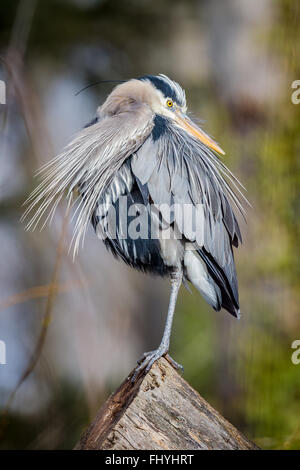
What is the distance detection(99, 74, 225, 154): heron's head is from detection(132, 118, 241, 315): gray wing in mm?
84

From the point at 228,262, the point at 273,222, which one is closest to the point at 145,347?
the point at 273,222

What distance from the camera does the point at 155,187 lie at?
6.33 ft

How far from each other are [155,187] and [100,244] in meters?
1.83

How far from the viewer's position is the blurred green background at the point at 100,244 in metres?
2.44

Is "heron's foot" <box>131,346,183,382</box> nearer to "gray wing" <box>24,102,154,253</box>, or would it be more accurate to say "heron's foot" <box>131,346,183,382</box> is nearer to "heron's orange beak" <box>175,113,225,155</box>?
"gray wing" <box>24,102,154,253</box>

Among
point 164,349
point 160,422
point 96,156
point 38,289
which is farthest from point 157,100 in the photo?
point 160,422

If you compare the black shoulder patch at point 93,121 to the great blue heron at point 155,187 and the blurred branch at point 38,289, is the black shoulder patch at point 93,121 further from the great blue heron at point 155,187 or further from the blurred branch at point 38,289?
the blurred branch at point 38,289

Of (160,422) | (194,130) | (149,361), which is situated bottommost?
(160,422)

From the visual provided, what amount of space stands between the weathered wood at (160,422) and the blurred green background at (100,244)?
474 millimetres

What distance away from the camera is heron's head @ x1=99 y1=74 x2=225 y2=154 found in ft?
7.18

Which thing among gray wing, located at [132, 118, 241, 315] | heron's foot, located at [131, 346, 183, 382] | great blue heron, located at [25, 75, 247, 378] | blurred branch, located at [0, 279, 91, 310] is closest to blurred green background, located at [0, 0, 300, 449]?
blurred branch, located at [0, 279, 91, 310]

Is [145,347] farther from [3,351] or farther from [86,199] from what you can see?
[86,199]

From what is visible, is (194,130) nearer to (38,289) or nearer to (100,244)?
(38,289)

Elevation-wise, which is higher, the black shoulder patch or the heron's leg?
the black shoulder patch
